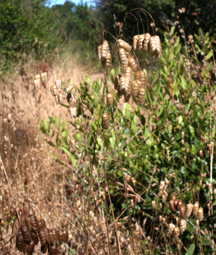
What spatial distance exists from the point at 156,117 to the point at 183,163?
1.06 feet

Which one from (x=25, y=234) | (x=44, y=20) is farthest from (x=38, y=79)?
(x=44, y=20)

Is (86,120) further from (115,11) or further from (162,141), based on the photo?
(115,11)

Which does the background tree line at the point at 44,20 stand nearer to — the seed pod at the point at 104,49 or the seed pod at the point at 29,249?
the seed pod at the point at 104,49

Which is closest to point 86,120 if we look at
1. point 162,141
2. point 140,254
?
point 162,141

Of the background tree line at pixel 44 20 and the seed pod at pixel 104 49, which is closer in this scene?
the seed pod at pixel 104 49

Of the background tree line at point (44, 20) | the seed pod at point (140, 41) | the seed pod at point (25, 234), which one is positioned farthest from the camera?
the background tree line at point (44, 20)

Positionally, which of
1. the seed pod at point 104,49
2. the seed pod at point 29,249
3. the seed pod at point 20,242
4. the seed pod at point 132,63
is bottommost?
the seed pod at point 29,249

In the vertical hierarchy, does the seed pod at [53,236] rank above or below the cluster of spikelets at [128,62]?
below

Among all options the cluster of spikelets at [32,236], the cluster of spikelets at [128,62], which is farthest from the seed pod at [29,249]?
the cluster of spikelets at [128,62]

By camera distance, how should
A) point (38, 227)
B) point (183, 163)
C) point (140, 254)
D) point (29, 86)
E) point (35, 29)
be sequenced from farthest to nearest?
point (35, 29)
point (29, 86)
point (183, 163)
point (140, 254)
point (38, 227)

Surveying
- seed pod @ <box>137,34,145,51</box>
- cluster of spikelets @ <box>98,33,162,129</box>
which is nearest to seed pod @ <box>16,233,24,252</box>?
cluster of spikelets @ <box>98,33,162,129</box>

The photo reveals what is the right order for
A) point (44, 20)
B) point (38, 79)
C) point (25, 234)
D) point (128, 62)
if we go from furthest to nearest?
point (44, 20) < point (38, 79) < point (128, 62) < point (25, 234)

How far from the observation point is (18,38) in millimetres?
5746

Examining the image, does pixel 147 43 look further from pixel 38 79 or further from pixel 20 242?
pixel 20 242
